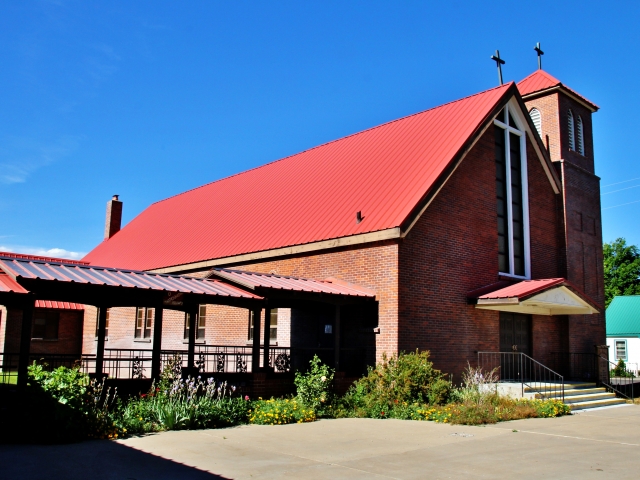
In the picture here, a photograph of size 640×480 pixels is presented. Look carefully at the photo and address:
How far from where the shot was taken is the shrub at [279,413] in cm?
1345

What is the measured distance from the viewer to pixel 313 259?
64.8 feet

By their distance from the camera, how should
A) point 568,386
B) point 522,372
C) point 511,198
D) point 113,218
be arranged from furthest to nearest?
point 113,218, point 511,198, point 522,372, point 568,386

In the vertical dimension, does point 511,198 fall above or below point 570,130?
below

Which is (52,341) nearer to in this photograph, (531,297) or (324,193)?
(324,193)

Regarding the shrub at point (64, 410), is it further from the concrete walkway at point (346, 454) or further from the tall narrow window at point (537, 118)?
the tall narrow window at point (537, 118)

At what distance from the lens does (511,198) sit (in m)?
21.7

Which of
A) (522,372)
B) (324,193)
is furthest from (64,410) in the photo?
(522,372)

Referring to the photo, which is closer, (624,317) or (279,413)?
(279,413)

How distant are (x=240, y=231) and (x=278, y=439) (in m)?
13.6

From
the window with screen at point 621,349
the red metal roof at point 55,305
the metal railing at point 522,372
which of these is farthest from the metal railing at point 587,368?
the red metal roof at point 55,305

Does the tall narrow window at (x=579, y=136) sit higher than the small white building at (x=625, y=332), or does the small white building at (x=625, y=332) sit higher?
the tall narrow window at (x=579, y=136)

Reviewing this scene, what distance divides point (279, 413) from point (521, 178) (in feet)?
43.1

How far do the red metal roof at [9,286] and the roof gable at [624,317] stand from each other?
39.5 meters

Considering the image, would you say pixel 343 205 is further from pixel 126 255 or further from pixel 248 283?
pixel 126 255
